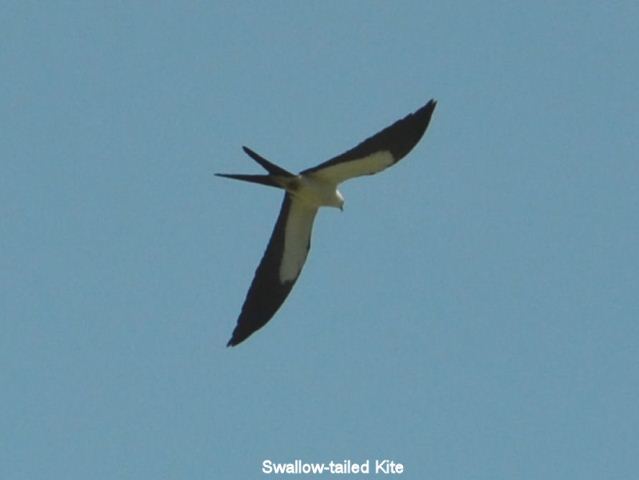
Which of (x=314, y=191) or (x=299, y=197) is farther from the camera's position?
(x=299, y=197)

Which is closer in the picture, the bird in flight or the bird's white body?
the bird in flight

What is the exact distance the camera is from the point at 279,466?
2400 centimetres

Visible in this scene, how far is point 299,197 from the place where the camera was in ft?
80.0

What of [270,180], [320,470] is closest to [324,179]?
[270,180]

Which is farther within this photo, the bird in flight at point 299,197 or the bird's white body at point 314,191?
the bird's white body at point 314,191

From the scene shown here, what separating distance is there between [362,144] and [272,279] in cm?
234

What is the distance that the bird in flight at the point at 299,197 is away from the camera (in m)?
23.4

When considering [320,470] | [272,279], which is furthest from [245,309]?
[320,470]

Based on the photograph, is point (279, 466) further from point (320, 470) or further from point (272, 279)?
point (272, 279)

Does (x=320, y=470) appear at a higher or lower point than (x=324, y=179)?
lower

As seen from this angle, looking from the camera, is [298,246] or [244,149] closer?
[244,149]

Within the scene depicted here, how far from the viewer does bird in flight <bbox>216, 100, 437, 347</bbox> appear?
2344 cm

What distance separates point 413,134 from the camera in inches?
925

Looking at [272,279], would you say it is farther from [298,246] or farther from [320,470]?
[320,470]
